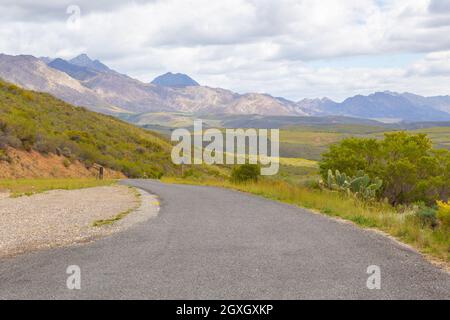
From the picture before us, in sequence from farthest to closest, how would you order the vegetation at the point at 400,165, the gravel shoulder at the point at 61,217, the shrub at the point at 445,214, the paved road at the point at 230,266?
1. the vegetation at the point at 400,165
2. the shrub at the point at 445,214
3. the gravel shoulder at the point at 61,217
4. the paved road at the point at 230,266

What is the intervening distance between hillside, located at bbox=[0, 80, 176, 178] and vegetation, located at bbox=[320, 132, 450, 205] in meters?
24.3

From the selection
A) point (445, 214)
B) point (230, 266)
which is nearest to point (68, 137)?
point (445, 214)

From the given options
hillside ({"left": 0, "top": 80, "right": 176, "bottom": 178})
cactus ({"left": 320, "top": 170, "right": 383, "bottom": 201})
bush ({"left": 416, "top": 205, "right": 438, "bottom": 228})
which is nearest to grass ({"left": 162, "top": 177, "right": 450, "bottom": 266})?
bush ({"left": 416, "top": 205, "right": 438, "bottom": 228})

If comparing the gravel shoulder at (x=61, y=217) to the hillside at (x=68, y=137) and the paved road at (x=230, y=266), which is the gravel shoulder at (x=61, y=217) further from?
the hillside at (x=68, y=137)

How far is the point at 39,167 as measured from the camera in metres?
40.4

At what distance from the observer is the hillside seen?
4316cm

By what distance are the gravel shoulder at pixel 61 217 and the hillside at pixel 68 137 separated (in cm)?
1924

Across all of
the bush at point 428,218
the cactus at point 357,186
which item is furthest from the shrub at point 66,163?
the bush at point 428,218

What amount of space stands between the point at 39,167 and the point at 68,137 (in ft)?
49.4

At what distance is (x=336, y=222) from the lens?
46.1ft

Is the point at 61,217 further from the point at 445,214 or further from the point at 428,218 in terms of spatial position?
the point at 428,218

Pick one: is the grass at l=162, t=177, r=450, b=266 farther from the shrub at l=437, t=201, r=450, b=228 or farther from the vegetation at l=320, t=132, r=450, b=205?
the vegetation at l=320, t=132, r=450, b=205

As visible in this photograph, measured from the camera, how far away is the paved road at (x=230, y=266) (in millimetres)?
6855
